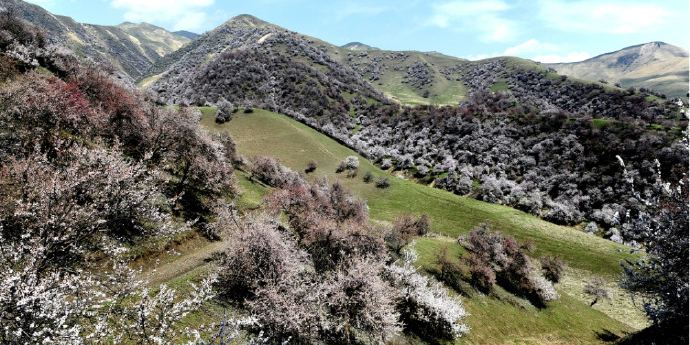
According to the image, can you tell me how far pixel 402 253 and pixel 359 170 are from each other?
1625 inches

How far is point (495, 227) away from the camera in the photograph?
52.3m

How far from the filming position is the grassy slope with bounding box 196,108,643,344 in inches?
1177

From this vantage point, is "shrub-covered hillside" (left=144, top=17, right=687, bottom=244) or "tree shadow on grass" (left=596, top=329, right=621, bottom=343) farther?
"shrub-covered hillside" (left=144, top=17, right=687, bottom=244)

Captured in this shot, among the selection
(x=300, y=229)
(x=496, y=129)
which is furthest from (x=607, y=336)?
(x=496, y=129)

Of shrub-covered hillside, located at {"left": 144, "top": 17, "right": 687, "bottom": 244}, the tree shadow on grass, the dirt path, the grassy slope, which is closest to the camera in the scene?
the dirt path

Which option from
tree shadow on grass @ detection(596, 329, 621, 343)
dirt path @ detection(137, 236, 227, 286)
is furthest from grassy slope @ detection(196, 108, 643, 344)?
dirt path @ detection(137, 236, 227, 286)

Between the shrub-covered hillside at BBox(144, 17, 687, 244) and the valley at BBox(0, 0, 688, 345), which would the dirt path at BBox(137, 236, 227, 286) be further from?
the shrub-covered hillside at BBox(144, 17, 687, 244)

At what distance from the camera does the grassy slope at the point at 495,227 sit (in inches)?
1177

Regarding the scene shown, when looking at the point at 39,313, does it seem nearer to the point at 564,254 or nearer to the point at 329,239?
the point at 329,239

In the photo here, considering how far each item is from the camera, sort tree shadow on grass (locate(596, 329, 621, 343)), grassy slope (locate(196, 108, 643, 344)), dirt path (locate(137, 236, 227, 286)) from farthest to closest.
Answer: tree shadow on grass (locate(596, 329, 621, 343)) → grassy slope (locate(196, 108, 643, 344)) → dirt path (locate(137, 236, 227, 286))

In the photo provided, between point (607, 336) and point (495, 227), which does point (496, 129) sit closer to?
point (495, 227)

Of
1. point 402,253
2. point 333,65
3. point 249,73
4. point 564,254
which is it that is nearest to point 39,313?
point 402,253

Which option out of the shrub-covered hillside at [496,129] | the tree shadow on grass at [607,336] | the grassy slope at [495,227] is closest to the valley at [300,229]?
the tree shadow on grass at [607,336]

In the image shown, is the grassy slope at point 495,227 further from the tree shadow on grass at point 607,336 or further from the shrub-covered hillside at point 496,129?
the shrub-covered hillside at point 496,129
